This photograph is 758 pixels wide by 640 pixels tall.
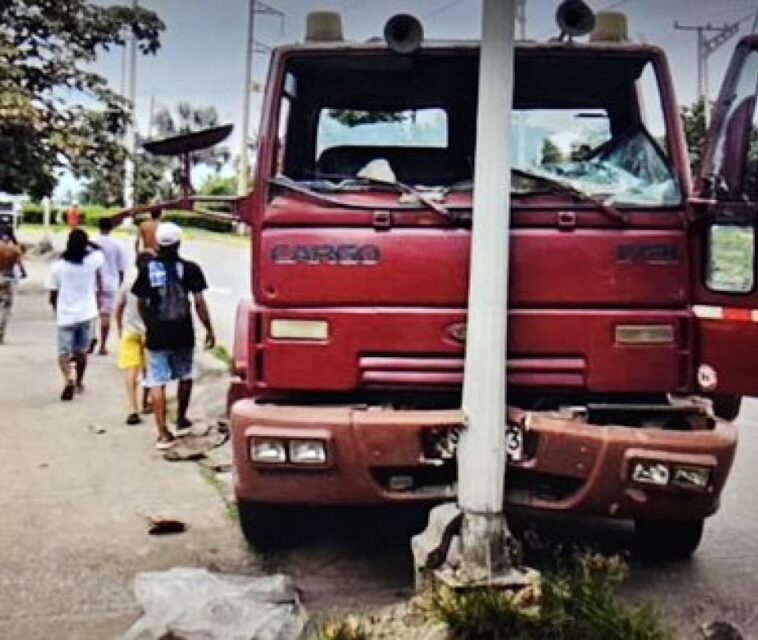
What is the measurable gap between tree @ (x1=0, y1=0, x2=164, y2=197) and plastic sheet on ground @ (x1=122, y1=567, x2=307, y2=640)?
49.6 ft

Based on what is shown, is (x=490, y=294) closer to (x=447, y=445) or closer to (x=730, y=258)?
(x=447, y=445)

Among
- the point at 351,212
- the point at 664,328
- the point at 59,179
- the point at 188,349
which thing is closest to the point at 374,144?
the point at 351,212

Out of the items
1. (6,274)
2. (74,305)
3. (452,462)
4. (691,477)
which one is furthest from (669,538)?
(6,274)

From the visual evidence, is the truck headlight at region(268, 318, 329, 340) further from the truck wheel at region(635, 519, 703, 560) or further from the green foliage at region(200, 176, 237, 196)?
the truck wheel at region(635, 519, 703, 560)

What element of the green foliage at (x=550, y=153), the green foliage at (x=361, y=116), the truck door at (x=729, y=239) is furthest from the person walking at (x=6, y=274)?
the truck door at (x=729, y=239)

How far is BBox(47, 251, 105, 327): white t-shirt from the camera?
10992 millimetres

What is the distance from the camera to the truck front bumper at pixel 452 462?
4.91 meters

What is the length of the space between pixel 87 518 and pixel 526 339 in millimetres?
2976

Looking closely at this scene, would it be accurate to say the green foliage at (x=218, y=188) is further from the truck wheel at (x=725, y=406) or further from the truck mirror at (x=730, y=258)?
the truck wheel at (x=725, y=406)

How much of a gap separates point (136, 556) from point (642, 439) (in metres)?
2.64

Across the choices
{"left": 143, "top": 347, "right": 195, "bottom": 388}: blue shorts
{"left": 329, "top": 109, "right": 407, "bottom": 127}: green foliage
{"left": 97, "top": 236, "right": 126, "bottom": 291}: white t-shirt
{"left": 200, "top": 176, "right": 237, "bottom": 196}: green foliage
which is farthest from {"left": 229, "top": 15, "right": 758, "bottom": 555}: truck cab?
{"left": 97, "top": 236, "right": 126, "bottom": 291}: white t-shirt

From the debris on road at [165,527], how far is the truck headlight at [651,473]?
8.90ft

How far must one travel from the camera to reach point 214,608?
173 inches

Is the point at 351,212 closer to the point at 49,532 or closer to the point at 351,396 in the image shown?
the point at 351,396
